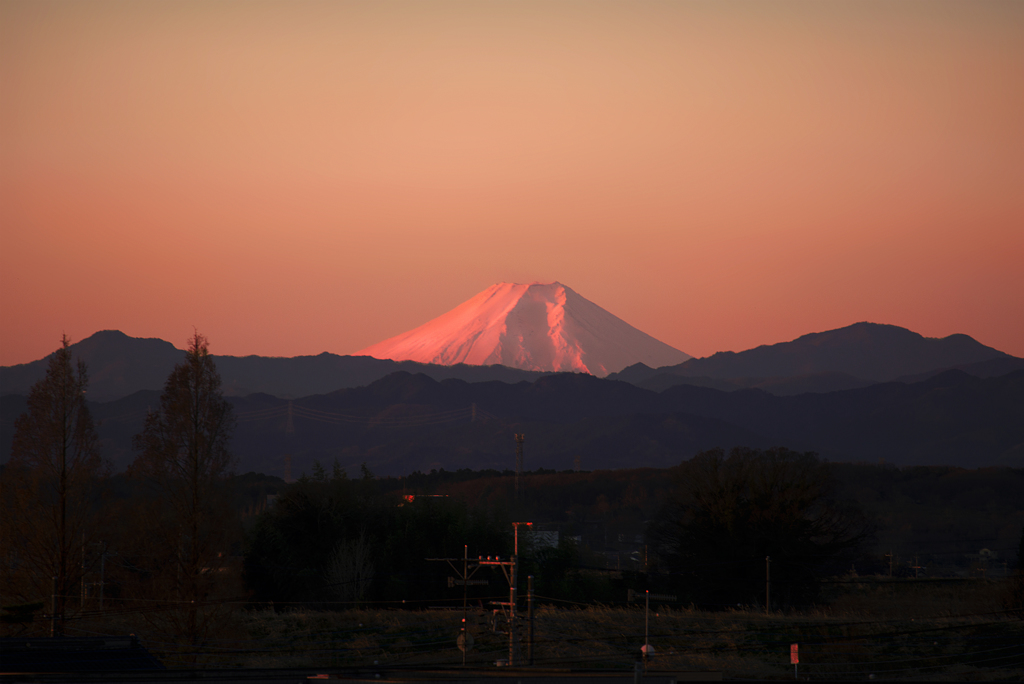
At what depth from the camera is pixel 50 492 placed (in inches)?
1577

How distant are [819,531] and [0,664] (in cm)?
4244

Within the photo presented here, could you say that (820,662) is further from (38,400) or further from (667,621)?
(38,400)

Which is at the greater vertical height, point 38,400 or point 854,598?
point 38,400

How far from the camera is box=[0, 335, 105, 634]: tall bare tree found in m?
39.2

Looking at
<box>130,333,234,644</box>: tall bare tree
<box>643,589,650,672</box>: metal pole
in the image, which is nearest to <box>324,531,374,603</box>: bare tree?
<box>130,333,234,644</box>: tall bare tree

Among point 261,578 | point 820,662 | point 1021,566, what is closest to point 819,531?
point 1021,566

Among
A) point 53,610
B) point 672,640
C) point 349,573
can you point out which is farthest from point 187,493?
point 349,573

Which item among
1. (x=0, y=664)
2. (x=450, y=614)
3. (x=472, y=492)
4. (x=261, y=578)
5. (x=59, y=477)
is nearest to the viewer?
(x=0, y=664)

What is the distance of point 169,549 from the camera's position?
3600 cm

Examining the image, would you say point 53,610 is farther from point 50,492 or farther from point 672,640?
point 672,640

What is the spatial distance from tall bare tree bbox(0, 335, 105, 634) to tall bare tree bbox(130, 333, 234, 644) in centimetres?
475

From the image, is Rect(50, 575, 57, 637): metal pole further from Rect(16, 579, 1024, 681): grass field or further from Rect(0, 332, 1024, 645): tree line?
Rect(16, 579, 1024, 681): grass field

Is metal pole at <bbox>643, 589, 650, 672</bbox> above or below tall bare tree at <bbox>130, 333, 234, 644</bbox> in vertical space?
below

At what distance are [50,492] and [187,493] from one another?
8.13 meters
